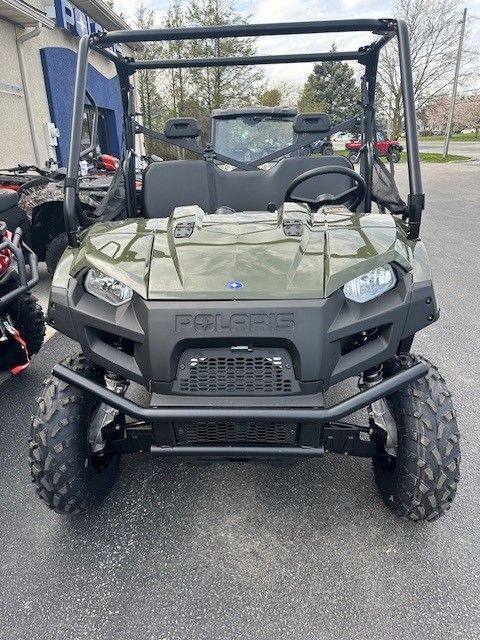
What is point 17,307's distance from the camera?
9.53 feet

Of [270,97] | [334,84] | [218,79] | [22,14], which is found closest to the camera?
[22,14]

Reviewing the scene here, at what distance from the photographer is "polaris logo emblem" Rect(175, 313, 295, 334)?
57.5 inches

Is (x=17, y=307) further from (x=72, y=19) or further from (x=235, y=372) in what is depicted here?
(x=72, y=19)

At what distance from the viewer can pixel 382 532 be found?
6.00ft

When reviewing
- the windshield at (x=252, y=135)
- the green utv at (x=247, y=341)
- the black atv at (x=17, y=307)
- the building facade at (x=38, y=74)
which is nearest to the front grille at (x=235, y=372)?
the green utv at (x=247, y=341)

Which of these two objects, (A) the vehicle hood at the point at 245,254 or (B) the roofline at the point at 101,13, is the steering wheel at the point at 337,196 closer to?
(A) the vehicle hood at the point at 245,254

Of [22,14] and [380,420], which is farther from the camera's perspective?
[22,14]

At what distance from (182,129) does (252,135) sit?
10.1 feet

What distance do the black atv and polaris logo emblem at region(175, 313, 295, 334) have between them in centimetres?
124

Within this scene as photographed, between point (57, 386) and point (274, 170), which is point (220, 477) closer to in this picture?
point (57, 386)

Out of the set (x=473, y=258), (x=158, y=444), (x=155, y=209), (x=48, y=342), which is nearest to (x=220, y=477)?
(x=158, y=444)

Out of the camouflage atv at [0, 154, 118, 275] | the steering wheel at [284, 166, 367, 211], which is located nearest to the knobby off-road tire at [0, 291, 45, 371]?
the camouflage atv at [0, 154, 118, 275]

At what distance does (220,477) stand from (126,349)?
0.78 metres

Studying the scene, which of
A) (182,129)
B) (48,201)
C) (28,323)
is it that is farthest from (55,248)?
(182,129)
